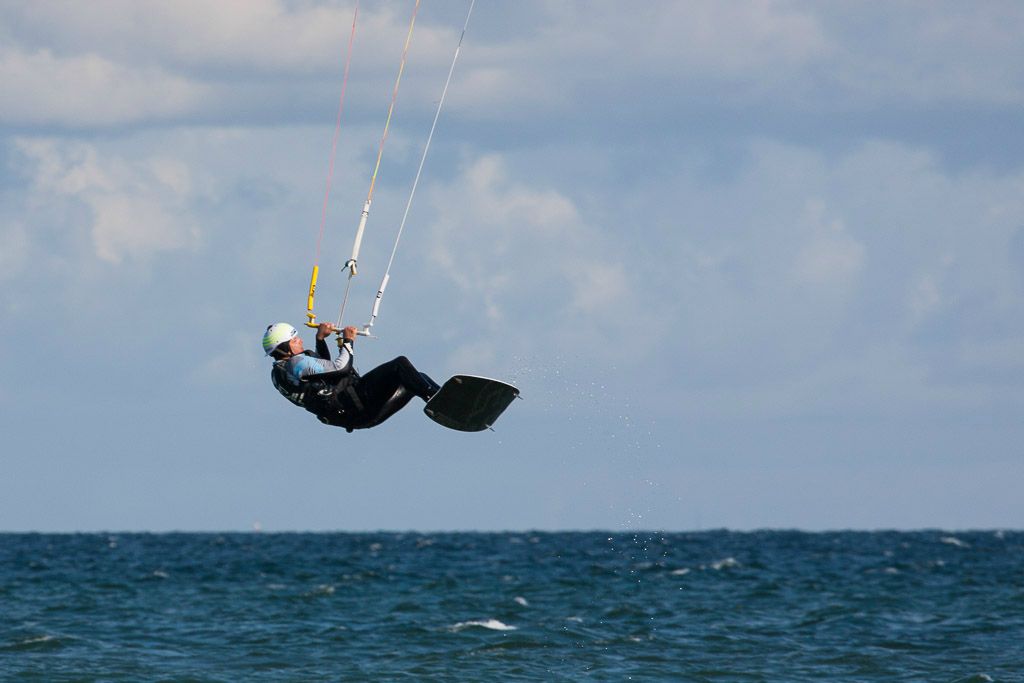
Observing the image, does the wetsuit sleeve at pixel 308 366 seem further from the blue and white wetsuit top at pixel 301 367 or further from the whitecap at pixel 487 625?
the whitecap at pixel 487 625

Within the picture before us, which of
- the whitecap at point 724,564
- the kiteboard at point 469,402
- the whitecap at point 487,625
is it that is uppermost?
the whitecap at point 724,564

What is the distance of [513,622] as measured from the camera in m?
33.1

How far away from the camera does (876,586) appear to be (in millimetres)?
44750

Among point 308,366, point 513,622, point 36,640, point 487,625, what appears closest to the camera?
point 308,366

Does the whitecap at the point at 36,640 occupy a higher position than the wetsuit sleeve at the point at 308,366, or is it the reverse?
the wetsuit sleeve at the point at 308,366

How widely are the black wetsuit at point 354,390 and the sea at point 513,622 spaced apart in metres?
10.1

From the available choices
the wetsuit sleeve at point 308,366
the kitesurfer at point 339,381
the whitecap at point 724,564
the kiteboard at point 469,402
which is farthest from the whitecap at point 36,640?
the whitecap at point 724,564

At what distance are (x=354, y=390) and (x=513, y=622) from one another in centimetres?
1837

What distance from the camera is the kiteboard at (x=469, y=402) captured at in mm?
15945

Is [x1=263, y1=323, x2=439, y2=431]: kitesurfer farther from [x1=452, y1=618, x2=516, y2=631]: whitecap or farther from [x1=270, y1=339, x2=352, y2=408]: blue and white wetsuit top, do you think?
[x1=452, y1=618, x2=516, y2=631]: whitecap

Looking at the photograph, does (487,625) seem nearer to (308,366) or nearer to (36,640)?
(36,640)

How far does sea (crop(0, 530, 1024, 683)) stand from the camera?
2588 cm

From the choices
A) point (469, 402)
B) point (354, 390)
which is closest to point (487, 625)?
point (469, 402)

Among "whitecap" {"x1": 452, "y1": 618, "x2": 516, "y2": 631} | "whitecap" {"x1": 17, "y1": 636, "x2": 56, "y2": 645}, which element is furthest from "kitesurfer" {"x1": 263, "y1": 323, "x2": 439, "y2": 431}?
"whitecap" {"x1": 452, "y1": 618, "x2": 516, "y2": 631}
